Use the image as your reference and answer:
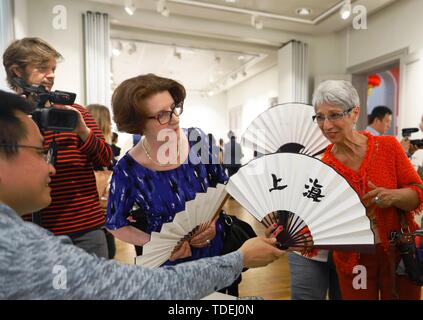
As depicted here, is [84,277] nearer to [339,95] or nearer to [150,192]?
[150,192]

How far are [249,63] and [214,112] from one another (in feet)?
11.7

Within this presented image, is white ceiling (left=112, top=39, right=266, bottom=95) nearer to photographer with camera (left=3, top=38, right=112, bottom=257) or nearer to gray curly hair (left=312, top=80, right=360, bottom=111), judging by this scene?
photographer with camera (left=3, top=38, right=112, bottom=257)

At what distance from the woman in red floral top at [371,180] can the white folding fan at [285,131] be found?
12cm

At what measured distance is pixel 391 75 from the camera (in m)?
6.25

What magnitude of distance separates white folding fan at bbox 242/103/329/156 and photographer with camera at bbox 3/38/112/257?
646mm

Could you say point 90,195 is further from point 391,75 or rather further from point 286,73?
point 391,75

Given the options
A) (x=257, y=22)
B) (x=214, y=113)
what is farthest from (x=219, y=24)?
(x=214, y=113)

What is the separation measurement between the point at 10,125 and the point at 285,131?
0.95 meters

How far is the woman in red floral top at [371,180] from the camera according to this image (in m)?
1.04

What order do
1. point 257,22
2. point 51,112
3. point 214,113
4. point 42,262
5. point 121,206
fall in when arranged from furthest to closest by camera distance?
point 214,113
point 257,22
point 121,206
point 51,112
point 42,262

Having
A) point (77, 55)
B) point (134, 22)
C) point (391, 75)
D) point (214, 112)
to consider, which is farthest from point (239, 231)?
point (214, 112)

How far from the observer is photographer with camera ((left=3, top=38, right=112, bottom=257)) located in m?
1.10

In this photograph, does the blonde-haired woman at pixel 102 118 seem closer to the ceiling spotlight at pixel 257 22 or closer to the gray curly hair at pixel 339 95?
the gray curly hair at pixel 339 95

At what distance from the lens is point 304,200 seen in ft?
2.68
